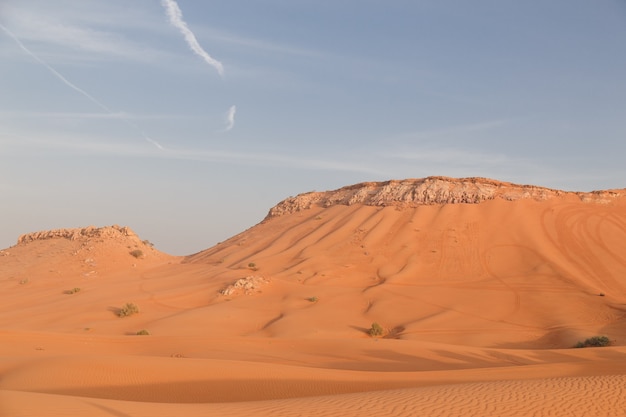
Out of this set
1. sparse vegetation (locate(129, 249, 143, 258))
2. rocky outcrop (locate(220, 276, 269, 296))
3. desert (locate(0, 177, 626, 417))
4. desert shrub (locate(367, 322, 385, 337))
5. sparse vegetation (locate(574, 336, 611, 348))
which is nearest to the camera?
desert (locate(0, 177, 626, 417))

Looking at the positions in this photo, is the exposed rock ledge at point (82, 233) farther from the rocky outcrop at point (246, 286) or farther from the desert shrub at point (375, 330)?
the desert shrub at point (375, 330)

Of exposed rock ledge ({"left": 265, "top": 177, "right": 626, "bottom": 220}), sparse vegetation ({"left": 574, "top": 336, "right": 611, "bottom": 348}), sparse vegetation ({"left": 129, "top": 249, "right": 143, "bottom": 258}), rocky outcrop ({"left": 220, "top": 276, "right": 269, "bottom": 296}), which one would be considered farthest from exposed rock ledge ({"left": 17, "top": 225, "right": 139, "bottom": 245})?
sparse vegetation ({"left": 574, "top": 336, "right": 611, "bottom": 348})

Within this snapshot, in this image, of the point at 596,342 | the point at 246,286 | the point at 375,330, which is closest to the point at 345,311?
the point at 375,330

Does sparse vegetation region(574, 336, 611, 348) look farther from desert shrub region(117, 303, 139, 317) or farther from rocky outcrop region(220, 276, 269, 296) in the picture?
desert shrub region(117, 303, 139, 317)

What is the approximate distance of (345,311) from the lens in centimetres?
2384

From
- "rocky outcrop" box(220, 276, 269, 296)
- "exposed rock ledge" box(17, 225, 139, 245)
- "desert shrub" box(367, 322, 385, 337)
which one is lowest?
"desert shrub" box(367, 322, 385, 337)

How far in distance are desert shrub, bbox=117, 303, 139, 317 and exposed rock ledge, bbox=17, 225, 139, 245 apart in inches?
705

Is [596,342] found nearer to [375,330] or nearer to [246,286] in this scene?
[375,330]

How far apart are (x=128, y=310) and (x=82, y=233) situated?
2013 centimetres

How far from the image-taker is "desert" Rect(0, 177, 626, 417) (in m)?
8.66

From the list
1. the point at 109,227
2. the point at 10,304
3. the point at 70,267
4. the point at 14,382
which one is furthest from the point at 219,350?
the point at 109,227

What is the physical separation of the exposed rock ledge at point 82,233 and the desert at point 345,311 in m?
0.16

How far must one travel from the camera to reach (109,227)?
41219 millimetres

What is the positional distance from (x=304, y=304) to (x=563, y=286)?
1343cm
